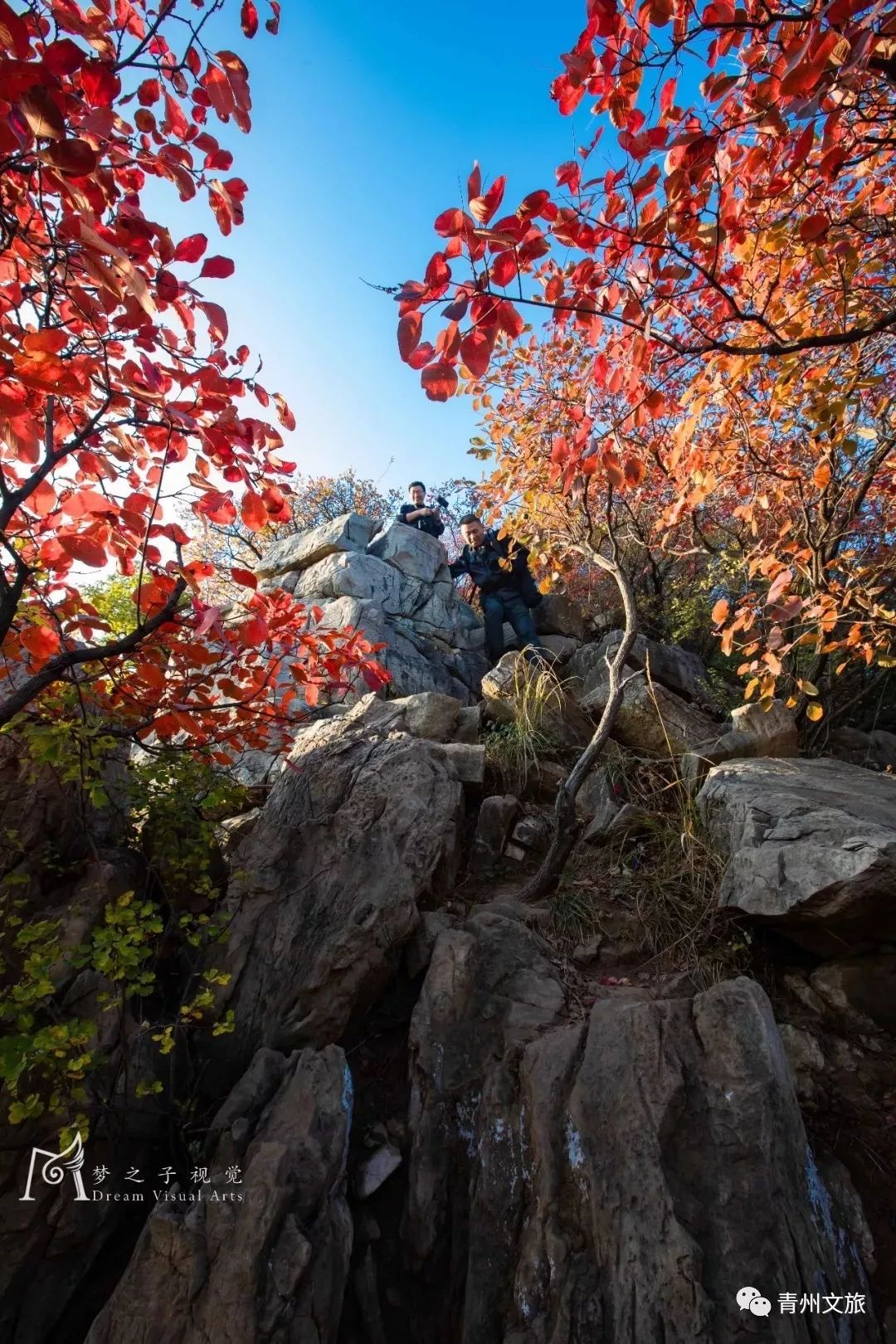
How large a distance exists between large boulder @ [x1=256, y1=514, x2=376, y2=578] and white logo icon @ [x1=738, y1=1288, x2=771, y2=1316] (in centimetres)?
840

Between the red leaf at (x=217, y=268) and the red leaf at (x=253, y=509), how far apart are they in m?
0.72

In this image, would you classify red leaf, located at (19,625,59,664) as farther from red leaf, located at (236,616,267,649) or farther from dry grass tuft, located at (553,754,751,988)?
dry grass tuft, located at (553,754,751,988)

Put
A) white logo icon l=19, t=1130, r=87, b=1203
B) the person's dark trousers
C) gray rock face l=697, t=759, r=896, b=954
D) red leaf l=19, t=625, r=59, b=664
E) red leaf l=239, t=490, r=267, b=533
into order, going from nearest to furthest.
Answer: red leaf l=19, t=625, r=59, b=664 < red leaf l=239, t=490, r=267, b=533 < white logo icon l=19, t=1130, r=87, b=1203 < gray rock face l=697, t=759, r=896, b=954 < the person's dark trousers

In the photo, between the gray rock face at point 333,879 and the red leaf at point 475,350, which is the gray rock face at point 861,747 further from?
the red leaf at point 475,350

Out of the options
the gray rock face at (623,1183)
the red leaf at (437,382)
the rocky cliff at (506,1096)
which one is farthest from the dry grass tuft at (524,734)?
the red leaf at (437,382)

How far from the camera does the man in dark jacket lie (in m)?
7.87

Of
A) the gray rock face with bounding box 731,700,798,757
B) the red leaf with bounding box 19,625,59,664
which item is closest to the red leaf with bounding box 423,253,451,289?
the red leaf with bounding box 19,625,59,664

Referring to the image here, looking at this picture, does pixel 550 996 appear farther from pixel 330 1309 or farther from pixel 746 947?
pixel 330 1309

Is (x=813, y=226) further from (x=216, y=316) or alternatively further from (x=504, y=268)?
(x=216, y=316)

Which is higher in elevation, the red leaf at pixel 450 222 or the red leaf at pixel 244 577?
the red leaf at pixel 450 222

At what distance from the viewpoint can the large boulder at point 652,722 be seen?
506 cm

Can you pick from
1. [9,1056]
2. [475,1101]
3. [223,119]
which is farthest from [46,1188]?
[223,119]

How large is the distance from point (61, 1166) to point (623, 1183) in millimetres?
2282

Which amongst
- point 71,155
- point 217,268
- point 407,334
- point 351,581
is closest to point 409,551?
point 351,581
